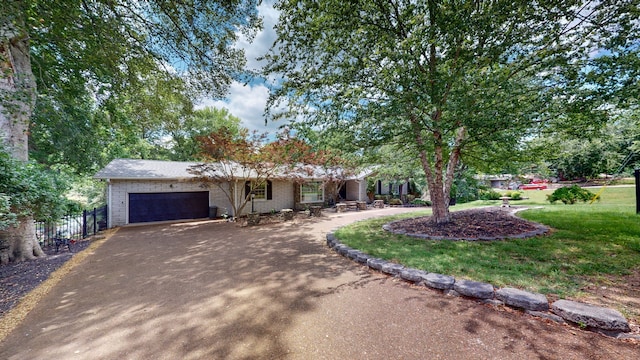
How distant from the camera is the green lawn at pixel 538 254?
12.0 feet

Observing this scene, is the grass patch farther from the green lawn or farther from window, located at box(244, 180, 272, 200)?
window, located at box(244, 180, 272, 200)

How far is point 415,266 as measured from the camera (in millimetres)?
4312

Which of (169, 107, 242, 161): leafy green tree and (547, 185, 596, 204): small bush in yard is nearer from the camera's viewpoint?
(547, 185, 596, 204): small bush in yard

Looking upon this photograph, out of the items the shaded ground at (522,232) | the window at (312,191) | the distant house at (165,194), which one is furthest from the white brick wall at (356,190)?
the shaded ground at (522,232)

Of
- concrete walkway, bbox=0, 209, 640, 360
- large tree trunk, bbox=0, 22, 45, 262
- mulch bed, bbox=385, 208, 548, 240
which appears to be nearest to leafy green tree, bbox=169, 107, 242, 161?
large tree trunk, bbox=0, 22, 45, 262

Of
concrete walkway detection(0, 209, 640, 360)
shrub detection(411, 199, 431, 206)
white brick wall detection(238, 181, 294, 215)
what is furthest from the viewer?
shrub detection(411, 199, 431, 206)

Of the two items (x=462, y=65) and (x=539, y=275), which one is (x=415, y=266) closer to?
(x=539, y=275)

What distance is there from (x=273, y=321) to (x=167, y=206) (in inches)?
440

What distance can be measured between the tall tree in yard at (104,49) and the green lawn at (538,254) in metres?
7.04

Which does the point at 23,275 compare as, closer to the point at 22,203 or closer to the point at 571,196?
the point at 22,203

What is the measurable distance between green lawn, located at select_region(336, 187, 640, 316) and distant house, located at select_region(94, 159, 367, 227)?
8.14m

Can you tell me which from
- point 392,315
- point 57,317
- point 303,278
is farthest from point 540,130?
point 57,317

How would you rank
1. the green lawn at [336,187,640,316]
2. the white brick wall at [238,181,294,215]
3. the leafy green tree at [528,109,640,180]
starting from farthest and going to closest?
1. the leafy green tree at [528,109,640,180]
2. the white brick wall at [238,181,294,215]
3. the green lawn at [336,187,640,316]

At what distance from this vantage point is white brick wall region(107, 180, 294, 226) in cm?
1048
